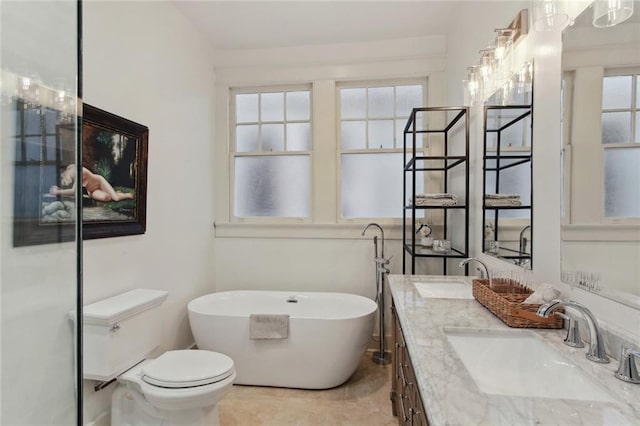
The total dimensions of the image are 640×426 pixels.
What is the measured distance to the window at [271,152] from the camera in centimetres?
318

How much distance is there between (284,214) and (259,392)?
1.58m

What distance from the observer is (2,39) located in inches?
41.8

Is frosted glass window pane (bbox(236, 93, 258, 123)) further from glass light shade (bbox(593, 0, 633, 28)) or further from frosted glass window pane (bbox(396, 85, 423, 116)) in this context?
glass light shade (bbox(593, 0, 633, 28))

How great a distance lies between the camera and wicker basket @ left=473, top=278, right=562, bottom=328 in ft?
3.80

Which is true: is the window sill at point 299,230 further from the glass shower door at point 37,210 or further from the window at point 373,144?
the glass shower door at point 37,210

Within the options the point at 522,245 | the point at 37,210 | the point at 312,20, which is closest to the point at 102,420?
the point at 37,210

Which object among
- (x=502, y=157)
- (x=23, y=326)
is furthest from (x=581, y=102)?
(x=23, y=326)

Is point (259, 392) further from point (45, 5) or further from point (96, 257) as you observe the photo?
A: point (45, 5)

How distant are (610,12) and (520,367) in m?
1.15

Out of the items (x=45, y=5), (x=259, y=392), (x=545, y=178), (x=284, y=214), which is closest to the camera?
(x=45, y=5)

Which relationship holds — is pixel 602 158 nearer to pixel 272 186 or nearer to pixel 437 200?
pixel 437 200

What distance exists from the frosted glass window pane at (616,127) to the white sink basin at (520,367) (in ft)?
2.14

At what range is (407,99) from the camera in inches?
120

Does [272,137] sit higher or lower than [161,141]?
higher
